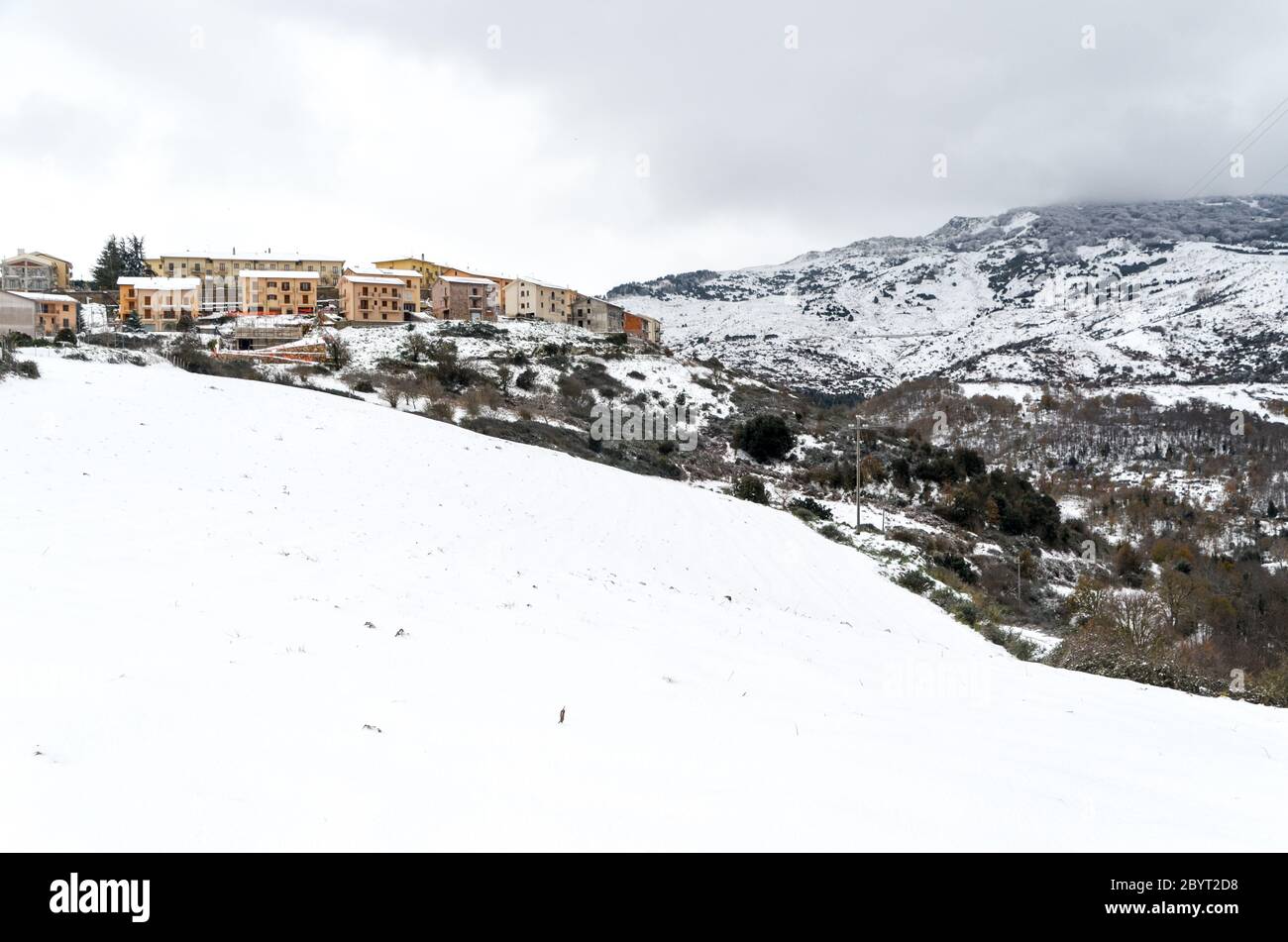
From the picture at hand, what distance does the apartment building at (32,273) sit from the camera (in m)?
69.1

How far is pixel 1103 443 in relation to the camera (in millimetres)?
89125

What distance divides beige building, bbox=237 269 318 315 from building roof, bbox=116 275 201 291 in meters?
4.01

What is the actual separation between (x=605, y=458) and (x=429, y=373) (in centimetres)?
1402

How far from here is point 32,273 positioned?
70.9 metres

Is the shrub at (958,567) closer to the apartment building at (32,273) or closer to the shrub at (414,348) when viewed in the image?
the shrub at (414,348)

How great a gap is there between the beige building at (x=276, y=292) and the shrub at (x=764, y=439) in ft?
157

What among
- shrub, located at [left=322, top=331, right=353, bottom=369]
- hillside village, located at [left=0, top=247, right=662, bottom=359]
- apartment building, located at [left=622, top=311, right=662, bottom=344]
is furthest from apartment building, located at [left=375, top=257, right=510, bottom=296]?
shrub, located at [left=322, top=331, right=353, bottom=369]

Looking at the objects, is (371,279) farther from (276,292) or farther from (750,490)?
(750,490)

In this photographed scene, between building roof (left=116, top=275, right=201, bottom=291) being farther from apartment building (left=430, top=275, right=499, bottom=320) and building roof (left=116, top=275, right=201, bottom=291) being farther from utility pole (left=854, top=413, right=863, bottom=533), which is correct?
utility pole (left=854, top=413, right=863, bottom=533)

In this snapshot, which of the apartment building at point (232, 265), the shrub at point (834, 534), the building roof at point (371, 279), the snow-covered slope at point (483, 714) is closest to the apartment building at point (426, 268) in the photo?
the apartment building at point (232, 265)

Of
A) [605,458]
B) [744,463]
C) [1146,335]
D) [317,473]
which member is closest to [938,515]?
[744,463]

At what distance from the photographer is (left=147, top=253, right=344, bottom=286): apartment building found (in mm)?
76000

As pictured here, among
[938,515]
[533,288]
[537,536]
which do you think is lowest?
[938,515]
